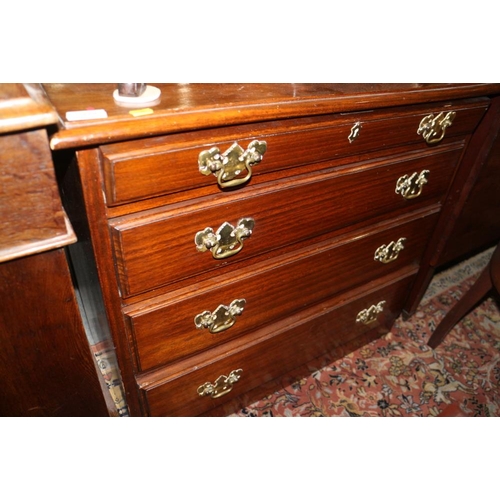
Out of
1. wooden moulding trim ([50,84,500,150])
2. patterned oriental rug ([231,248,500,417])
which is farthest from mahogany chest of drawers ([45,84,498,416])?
patterned oriental rug ([231,248,500,417])

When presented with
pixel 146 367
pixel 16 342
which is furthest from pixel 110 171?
pixel 146 367

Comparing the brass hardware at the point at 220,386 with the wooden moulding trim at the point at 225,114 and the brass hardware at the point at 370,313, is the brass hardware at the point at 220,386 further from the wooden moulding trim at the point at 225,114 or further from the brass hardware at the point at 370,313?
the wooden moulding trim at the point at 225,114

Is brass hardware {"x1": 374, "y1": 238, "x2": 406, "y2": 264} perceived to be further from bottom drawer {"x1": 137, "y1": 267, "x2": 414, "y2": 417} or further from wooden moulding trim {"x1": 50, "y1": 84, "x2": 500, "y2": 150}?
wooden moulding trim {"x1": 50, "y1": 84, "x2": 500, "y2": 150}

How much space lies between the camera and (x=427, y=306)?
5.79 feet

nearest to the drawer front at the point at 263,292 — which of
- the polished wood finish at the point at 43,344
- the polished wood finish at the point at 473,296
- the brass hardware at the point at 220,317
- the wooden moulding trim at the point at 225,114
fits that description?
the brass hardware at the point at 220,317

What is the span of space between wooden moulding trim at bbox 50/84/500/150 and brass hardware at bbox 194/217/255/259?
8.7 inches

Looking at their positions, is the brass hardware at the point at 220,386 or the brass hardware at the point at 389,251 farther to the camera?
the brass hardware at the point at 389,251

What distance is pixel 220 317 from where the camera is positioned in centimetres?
95

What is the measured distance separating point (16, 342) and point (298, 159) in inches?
25.6

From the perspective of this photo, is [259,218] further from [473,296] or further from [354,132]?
[473,296]

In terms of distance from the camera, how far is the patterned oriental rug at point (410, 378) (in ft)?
4.42

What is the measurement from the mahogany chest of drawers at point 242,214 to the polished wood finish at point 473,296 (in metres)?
0.22

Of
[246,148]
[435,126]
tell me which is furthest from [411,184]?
[246,148]

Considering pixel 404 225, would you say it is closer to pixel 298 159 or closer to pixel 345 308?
pixel 345 308
